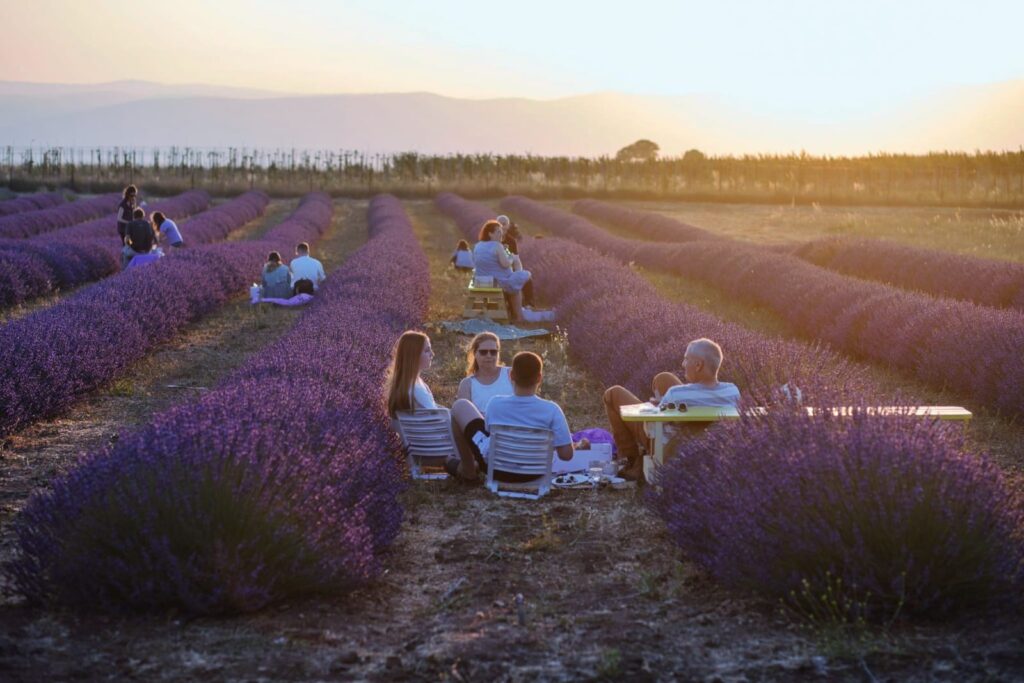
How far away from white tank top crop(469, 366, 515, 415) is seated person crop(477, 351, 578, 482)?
627 mm

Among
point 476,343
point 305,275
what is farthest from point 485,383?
point 305,275

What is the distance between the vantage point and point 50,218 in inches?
1100

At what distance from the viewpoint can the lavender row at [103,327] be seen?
8.32m

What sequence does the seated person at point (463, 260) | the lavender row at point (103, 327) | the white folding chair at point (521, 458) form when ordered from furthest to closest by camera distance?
the seated person at point (463, 260), the lavender row at point (103, 327), the white folding chair at point (521, 458)

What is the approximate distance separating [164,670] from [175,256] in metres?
13.0

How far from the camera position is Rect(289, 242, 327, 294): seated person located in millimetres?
15961

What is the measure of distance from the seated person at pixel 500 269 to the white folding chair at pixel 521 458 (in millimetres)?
7512

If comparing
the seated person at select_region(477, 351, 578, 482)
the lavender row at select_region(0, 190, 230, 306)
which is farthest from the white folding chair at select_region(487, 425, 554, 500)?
the lavender row at select_region(0, 190, 230, 306)

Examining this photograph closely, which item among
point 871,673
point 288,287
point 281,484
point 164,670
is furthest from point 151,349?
point 871,673

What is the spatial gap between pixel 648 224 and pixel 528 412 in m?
24.4

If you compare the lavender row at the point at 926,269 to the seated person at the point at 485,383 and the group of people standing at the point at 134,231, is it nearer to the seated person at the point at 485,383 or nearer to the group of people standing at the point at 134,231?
the seated person at the point at 485,383

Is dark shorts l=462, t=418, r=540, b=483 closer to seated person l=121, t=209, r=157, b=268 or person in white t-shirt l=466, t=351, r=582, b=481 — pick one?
person in white t-shirt l=466, t=351, r=582, b=481

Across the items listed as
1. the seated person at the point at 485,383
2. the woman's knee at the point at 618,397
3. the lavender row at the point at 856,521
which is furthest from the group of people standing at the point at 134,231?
the lavender row at the point at 856,521

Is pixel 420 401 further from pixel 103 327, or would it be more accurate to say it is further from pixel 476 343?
pixel 103 327
